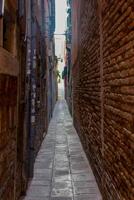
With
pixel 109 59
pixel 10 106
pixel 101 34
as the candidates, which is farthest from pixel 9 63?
pixel 101 34

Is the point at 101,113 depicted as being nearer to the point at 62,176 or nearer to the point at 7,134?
the point at 7,134

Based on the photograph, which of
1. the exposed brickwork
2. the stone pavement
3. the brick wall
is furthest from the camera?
the stone pavement

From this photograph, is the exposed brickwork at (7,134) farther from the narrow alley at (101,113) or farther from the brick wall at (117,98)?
the brick wall at (117,98)

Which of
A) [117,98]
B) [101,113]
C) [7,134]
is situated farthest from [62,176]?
[117,98]

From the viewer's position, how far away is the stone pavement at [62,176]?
5.89 metres

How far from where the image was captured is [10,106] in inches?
175

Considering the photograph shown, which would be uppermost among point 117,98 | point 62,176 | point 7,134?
point 117,98

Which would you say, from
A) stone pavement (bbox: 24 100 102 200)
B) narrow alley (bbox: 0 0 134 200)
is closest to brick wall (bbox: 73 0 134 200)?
narrow alley (bbox: 0 0 134 200)

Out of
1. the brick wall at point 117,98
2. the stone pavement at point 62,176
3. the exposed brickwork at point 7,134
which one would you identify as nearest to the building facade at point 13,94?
the exposed brickwork at point 7,134

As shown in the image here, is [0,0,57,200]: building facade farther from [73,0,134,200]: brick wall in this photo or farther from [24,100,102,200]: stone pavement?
[73,0,134,200]: brick wall

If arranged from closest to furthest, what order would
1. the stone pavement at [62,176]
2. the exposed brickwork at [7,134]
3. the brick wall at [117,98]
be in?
the brick wall at [117,98] → the exposed brickwork at [7,134] → the stone pavement at [62,176]

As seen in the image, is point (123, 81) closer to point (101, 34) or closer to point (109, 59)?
point (109, 59)

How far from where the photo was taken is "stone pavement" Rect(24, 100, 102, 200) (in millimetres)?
5887

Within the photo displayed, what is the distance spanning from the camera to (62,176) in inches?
281
